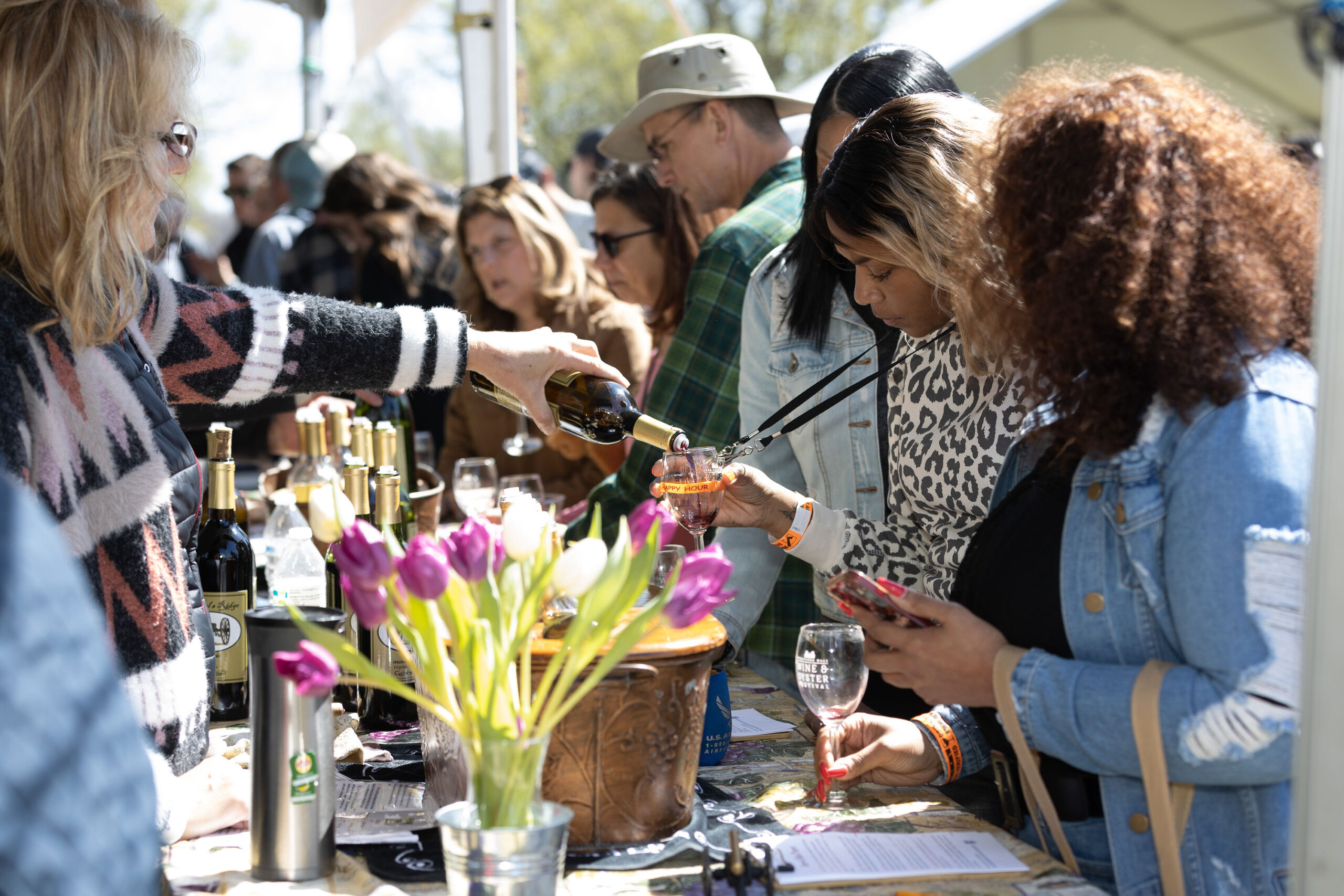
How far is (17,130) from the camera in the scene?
133 centimetres

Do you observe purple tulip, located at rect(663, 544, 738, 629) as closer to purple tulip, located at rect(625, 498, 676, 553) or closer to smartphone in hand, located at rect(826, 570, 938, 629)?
purple tulip, located at rect(625, 498, 676, 553)

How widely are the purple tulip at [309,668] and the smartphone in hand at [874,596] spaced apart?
66 centimetres

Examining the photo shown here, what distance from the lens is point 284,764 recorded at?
1238 mm

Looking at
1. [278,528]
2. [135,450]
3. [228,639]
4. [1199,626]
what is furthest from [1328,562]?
[278,528]

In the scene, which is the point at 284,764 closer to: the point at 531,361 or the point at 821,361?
the point at 531,361

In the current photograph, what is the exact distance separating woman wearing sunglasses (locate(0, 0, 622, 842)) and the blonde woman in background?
2.72 m

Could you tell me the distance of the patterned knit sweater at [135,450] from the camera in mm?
1300

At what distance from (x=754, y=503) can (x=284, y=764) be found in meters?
1.06

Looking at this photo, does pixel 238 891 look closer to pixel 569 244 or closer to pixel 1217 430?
pixel 1217 430

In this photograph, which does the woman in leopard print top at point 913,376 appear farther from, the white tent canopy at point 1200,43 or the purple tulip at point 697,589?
the white tent canopy at point 1200,43

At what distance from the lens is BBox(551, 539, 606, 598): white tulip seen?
114 cm

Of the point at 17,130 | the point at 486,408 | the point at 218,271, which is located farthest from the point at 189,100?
the point at 218,271

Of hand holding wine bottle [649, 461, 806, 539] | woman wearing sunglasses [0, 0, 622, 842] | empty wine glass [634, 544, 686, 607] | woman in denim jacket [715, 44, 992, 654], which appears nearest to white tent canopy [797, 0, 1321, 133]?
woman in denim jacket [715, 44, 992, 654]

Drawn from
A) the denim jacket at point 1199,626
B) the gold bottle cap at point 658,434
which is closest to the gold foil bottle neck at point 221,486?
the gold bottle cap at point 658,434
